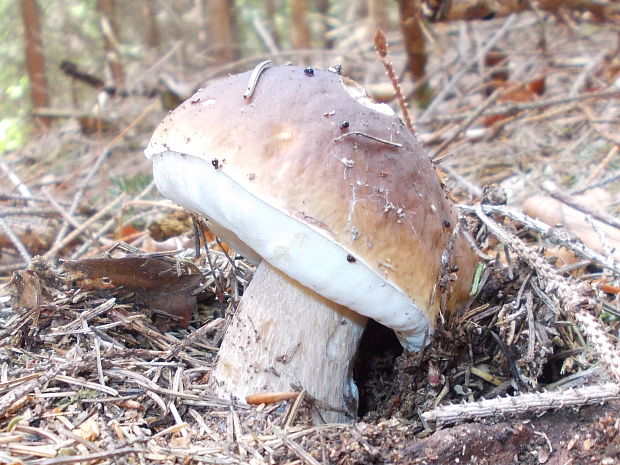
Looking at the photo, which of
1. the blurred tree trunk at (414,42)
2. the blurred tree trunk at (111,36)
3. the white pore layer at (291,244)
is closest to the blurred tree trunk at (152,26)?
the blurred tree trunk at (111,36)

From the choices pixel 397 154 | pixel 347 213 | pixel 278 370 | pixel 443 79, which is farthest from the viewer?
pixel 443 79

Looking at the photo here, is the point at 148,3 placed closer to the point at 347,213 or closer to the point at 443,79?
the point at 443,79

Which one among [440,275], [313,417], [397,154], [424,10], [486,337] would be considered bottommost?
[313,417]

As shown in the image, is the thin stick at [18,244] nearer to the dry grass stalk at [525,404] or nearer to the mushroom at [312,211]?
the mushroom at [312,211]

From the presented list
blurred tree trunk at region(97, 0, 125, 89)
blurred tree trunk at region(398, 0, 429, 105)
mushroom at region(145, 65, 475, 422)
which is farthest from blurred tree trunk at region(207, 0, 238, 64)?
mushroom at region(145, 65, 475, 422)

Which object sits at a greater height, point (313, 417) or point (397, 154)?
point (397, 154)

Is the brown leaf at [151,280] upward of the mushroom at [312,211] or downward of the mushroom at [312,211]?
downward

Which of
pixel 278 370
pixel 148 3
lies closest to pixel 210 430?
pixel 278 370

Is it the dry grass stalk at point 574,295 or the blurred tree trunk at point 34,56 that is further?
the blurred tree trunk at point 34,56
